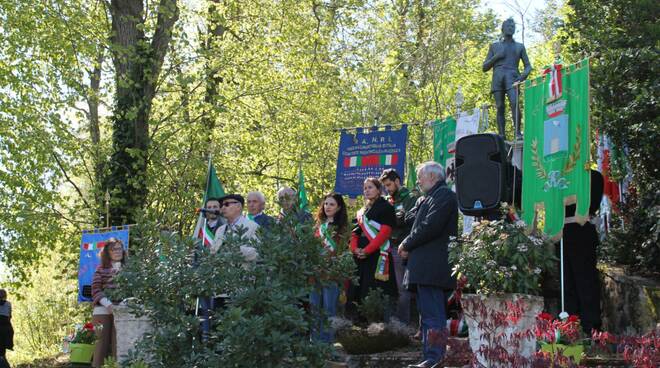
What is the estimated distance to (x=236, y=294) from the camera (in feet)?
23.4

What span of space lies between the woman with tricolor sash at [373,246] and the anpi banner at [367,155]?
11.7 feet

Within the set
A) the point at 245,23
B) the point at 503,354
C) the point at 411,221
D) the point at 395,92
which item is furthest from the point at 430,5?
the point at 503,354

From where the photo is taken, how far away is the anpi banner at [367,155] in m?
14.8

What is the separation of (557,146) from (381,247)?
2.27 meters

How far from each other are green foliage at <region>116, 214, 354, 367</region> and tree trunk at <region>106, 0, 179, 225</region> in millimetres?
9406

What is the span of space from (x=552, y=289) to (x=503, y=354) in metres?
4.84

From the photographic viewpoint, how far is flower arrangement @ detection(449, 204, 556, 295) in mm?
7828

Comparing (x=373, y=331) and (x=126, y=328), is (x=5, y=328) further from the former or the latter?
(x=373, y=331)

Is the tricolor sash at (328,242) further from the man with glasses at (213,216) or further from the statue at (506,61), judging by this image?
the statue at (506,61)

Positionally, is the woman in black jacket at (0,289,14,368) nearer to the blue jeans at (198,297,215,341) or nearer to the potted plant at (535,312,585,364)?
the blue jeans at (198,297,215,341)

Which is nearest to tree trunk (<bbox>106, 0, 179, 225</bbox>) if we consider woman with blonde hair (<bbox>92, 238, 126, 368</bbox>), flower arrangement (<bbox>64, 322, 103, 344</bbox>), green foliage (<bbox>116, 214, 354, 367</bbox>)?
flower arrangement (<bbox>64, 322, 103, 344</bbox>)

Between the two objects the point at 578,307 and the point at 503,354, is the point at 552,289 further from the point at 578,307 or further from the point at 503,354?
the point at 503,354

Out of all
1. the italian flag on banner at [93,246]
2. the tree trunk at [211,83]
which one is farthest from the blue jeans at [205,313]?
the tree trunk at [211,83]

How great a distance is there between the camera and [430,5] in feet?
93.0
